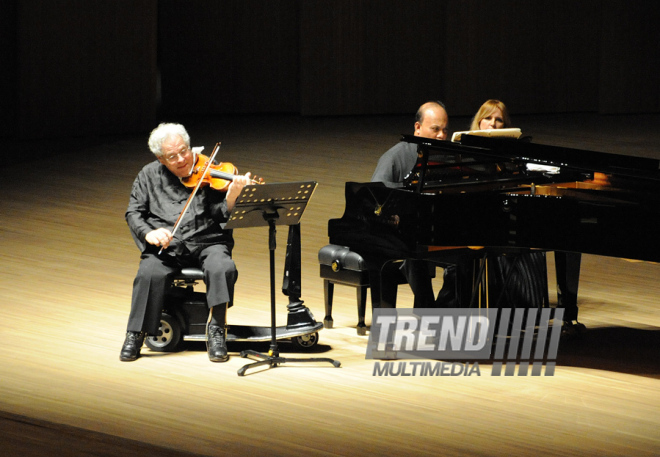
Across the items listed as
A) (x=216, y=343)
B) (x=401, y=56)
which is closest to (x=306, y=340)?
(x=216, y=343)

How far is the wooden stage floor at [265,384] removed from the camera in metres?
3.51

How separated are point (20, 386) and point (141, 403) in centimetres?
57

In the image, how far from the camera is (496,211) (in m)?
4.39

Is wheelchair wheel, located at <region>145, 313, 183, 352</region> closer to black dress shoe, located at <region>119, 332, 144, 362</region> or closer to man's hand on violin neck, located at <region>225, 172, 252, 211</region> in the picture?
black dress shoe, located at <region>119, 332, 144, 362</region>

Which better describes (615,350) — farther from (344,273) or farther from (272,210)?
(272,210)

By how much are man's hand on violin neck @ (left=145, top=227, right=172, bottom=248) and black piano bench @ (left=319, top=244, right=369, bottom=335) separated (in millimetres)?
986

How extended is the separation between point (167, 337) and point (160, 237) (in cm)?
52

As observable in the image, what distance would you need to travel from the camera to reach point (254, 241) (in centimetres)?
730

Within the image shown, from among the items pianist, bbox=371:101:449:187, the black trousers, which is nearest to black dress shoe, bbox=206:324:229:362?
the black trousers

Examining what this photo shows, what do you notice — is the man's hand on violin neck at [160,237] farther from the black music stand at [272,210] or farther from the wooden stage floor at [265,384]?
the wooden stage floor at [265,384]

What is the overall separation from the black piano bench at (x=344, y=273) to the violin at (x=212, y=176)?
29.8 inches

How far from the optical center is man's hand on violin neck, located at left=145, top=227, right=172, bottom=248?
4543mm

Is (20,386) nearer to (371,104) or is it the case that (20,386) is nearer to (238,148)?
(238,148)

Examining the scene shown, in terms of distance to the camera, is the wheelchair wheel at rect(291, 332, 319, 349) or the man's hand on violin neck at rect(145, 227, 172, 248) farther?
the wheelchair wheel at rect(291, 332, 319, 349)
